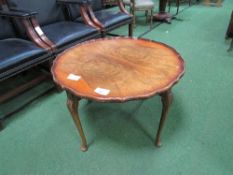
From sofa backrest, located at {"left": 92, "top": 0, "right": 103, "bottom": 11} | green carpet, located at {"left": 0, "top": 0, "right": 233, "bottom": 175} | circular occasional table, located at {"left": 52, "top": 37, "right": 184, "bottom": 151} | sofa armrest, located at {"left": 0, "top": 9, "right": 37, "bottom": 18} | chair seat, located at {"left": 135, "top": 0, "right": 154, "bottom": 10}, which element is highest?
sofa armrest, located at {"left": 0, "top": 9, "right": 37, "bottom": 18}

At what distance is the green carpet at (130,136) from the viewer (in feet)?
4.08

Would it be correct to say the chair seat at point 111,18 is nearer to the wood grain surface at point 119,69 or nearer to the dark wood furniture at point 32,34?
the dark wood furniture at point 32,34

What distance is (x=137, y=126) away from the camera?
1523 millimetres

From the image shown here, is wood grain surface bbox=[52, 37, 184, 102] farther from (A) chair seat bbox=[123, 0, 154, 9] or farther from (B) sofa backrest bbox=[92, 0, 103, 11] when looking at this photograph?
(A) chair seat bbox=[123, 0, 154, 9]

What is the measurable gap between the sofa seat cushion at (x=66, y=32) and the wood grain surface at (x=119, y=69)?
35 centimetres

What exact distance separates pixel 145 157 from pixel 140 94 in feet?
1.73

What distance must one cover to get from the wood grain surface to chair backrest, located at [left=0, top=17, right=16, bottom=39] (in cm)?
84

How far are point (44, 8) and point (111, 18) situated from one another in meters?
0.76

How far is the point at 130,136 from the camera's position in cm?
144

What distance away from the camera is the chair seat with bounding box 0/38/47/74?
145cm

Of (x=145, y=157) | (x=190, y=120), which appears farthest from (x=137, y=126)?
(x=190, y=120)

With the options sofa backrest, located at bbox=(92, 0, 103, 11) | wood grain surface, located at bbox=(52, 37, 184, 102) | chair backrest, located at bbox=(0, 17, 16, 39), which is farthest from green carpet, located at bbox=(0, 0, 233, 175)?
sofa backrest, located at bbox=(92, 0, 103, 11)

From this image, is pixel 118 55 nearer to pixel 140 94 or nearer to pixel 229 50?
pixel 140 94

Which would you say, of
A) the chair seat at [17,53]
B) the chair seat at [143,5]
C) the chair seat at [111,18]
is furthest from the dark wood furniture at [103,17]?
the chair seat at [143,5]
